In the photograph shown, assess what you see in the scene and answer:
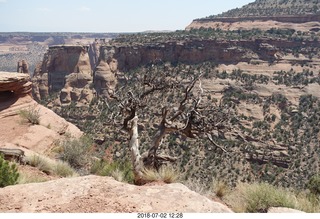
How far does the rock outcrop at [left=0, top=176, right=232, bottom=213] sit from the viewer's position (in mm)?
5160

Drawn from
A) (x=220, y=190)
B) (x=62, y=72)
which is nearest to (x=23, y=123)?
(x=220, y=190)

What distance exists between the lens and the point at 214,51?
220ft

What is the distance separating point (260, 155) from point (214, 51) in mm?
31474

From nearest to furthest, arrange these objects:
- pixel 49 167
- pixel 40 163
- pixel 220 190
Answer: pixel 220 190 < pixel 49 167 < pixel 40 163

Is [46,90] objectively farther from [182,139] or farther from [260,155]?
[260,155]

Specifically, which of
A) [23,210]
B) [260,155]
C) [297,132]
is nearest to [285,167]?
[260,155]

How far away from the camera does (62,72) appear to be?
70.7m

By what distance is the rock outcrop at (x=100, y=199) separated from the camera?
5.16 metres

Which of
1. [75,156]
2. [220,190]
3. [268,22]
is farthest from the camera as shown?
[268,22]

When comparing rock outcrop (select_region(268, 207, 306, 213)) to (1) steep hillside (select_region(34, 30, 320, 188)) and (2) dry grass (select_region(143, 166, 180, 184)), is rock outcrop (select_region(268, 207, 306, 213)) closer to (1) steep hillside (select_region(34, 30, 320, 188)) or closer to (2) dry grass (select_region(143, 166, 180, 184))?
(2) dry grass (select_region(143, 166, 180, 184))

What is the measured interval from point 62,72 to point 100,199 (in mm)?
68481

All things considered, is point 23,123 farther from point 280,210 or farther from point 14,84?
point 280,210

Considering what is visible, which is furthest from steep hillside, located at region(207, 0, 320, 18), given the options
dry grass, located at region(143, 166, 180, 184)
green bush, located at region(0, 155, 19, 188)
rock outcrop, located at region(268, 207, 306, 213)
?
green bush, located at region(0, 155, 19, 188)

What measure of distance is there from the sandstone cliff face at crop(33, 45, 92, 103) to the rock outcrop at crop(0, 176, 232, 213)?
201 feet
